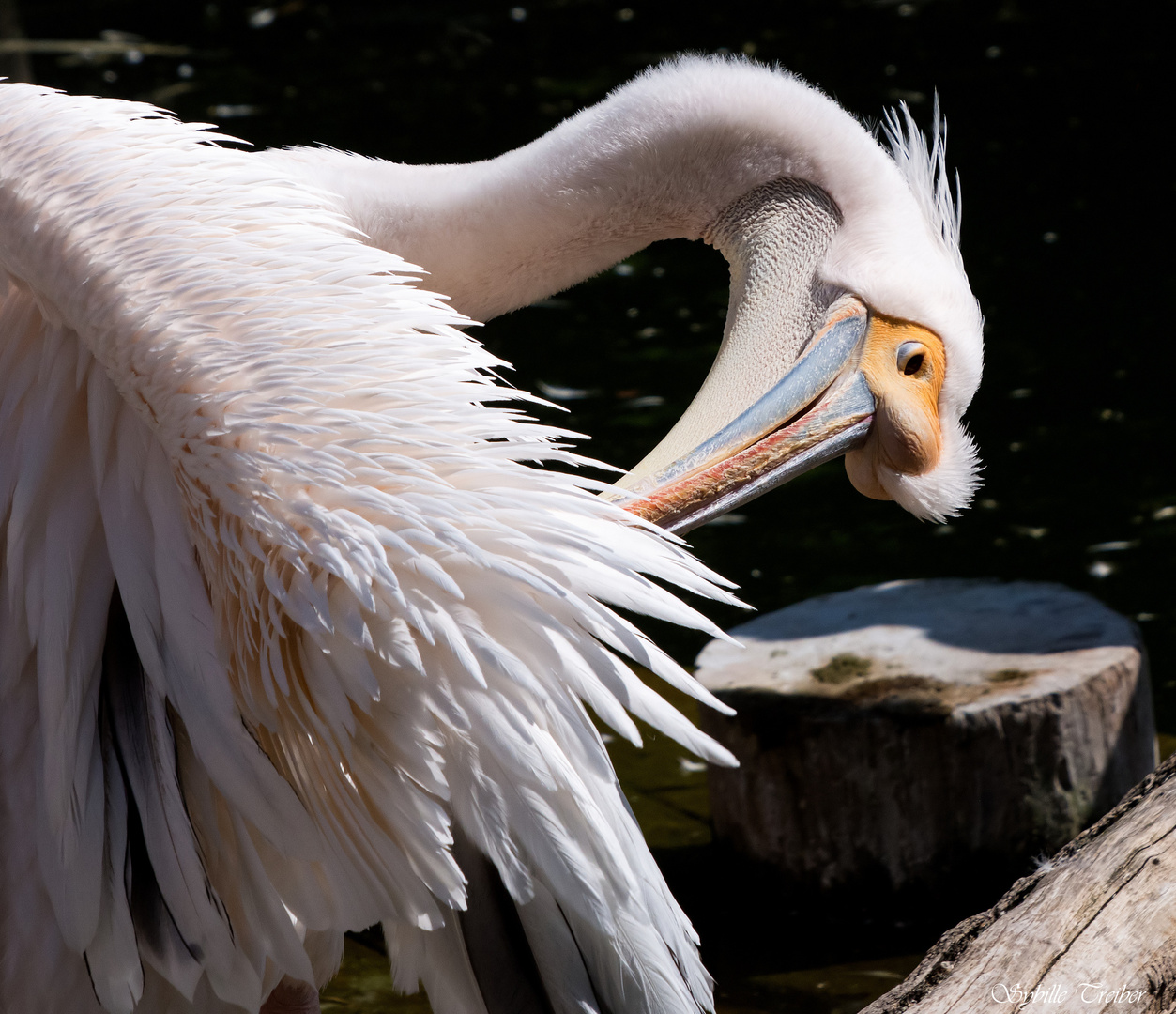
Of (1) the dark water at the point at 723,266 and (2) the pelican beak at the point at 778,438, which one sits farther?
(1) the dark water at the point at 723,266

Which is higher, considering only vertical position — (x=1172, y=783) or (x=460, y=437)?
(x=460, y=437)

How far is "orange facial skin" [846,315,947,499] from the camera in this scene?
A: 2316mm

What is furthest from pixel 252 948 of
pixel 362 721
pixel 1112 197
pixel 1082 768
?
pixel 1112 197

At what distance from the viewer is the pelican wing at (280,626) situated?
1497 mm

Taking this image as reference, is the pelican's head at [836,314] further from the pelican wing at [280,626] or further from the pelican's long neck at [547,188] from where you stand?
the pelican wing at [280,626]

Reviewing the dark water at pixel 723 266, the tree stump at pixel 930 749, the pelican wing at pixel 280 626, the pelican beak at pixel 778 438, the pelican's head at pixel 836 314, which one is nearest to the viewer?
the pelican wing at pixel 280 626

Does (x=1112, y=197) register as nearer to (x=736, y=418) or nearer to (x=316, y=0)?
(x=736, y=418)

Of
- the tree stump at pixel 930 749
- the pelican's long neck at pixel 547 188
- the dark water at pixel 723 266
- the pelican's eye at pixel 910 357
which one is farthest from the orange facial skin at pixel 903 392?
the dark water at pixel 723 266

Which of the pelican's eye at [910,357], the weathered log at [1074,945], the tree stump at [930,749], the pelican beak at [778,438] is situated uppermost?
the pelican's eye at [910,357]

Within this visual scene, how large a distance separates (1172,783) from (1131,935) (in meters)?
0.30

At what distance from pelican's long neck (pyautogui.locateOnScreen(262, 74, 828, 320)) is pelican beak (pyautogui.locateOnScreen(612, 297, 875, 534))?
0.30 m

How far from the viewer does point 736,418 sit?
7.35 feet

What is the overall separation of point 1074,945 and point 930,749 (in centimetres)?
138

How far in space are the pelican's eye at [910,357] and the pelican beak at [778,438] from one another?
0.22 ft
